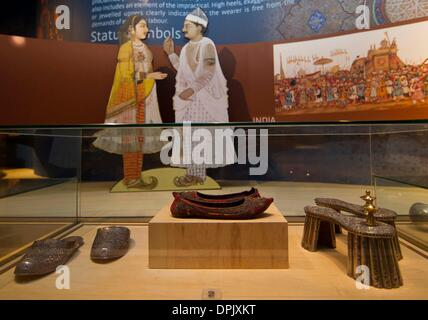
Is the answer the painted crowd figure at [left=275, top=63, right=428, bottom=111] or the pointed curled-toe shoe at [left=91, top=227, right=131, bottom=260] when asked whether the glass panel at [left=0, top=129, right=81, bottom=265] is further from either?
the painted crowd figure at [left=275, top=63, right=428, bottom=111]

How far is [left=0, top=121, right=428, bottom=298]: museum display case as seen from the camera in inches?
25.5

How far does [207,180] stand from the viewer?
966mm

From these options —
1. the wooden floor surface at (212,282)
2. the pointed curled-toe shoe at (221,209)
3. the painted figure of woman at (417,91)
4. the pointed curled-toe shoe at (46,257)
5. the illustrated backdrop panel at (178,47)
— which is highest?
the illustrated backdrop panel at (178,47)

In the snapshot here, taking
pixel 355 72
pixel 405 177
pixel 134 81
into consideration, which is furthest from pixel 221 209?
pixel 355 72

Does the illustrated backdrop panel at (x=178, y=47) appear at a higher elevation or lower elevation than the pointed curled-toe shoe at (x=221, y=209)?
higher

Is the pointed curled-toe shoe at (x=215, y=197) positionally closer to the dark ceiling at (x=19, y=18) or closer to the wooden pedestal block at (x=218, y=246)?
the wooden pedestal block at (x=218, y=246)

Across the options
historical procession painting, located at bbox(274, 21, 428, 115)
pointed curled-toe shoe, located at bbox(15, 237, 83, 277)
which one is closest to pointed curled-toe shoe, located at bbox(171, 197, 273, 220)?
pointed curled-toe shoe, located at bbox(15, 237, 83, 277)

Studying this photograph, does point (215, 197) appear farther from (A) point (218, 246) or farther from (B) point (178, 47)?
(B) point (178, 47)

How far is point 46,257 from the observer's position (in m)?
0.64

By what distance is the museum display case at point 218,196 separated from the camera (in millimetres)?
646

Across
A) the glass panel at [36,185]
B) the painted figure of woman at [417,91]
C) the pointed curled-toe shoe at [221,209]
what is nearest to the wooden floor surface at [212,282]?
the pointed curled-toe shoe at [221,209]

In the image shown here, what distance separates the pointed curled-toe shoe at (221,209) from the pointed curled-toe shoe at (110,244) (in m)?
0.17

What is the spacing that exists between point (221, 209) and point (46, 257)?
42cm

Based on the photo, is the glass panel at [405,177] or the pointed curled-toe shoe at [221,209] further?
the glass panel at [405,177]
